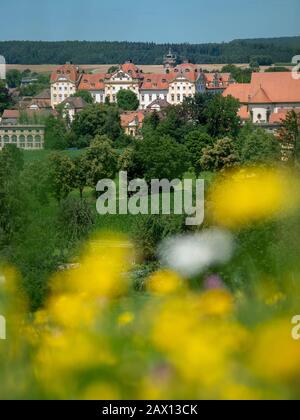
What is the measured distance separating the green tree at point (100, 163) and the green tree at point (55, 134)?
4.03m

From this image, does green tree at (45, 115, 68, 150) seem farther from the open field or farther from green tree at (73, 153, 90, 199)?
the open field

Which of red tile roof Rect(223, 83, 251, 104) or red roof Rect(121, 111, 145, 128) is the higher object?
red tile roof Rect(223, 83, 251, 104)

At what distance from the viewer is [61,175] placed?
13.4m

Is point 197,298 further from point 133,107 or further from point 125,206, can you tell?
point 133,107

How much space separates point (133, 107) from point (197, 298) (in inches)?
1183

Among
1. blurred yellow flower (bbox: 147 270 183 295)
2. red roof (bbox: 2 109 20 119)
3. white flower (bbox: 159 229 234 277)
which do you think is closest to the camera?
blurred yellow flower (bbox: 147 270 183 295)

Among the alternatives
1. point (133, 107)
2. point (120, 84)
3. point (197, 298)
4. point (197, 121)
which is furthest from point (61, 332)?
point (120, 84)

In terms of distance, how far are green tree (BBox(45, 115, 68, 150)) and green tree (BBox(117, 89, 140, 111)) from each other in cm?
771

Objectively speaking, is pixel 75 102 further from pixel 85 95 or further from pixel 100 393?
pixel 100 393

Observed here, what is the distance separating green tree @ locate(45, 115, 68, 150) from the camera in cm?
1992

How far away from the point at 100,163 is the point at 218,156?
197 centimetres

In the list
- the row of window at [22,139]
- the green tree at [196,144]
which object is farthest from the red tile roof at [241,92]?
the green tree at [196,144]

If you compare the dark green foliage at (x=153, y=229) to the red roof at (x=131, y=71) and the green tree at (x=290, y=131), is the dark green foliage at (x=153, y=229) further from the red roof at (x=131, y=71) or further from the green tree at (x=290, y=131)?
the red roof at (x=131, y=71)

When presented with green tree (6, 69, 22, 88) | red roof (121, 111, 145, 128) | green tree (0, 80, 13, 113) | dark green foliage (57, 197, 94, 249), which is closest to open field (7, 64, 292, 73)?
green tree (6, 69, 22, 88)
